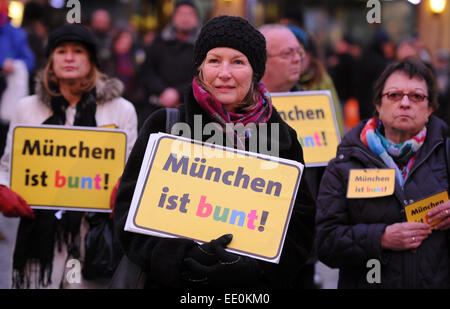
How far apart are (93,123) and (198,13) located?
3380 millimetres

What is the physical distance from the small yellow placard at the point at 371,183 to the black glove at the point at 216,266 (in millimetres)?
869

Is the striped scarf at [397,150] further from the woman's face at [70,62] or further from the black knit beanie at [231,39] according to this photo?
the woman's face at [70,62]

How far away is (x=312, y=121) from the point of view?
4.53m

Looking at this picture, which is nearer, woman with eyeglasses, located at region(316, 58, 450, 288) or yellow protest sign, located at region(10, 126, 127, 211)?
woman with eyeglasses, located at region(316, 58, 450, 288)

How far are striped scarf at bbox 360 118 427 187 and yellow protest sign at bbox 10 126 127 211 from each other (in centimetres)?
134

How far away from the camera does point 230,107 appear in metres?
3.09

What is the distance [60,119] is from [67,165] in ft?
1.06

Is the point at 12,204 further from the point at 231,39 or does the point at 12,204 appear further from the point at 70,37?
the point at 231,39

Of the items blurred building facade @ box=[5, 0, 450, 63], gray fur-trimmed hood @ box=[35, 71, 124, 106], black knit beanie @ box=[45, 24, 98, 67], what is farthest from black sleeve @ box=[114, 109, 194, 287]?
blurred building facade @ box=[5, 0, 450, 63]

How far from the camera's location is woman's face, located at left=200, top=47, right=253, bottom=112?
9.86 feet

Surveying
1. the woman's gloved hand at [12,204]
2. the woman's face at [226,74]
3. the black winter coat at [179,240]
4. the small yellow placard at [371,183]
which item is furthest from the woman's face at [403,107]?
the woman's gloved hand at [12,204]

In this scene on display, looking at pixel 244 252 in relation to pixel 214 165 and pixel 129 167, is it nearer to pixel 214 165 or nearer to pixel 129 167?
pixel 214 165

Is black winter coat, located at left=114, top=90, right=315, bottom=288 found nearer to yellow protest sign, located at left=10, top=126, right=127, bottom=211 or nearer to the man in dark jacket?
yellow protest sign, located at left=10, top=126, right=127, bottom=211
